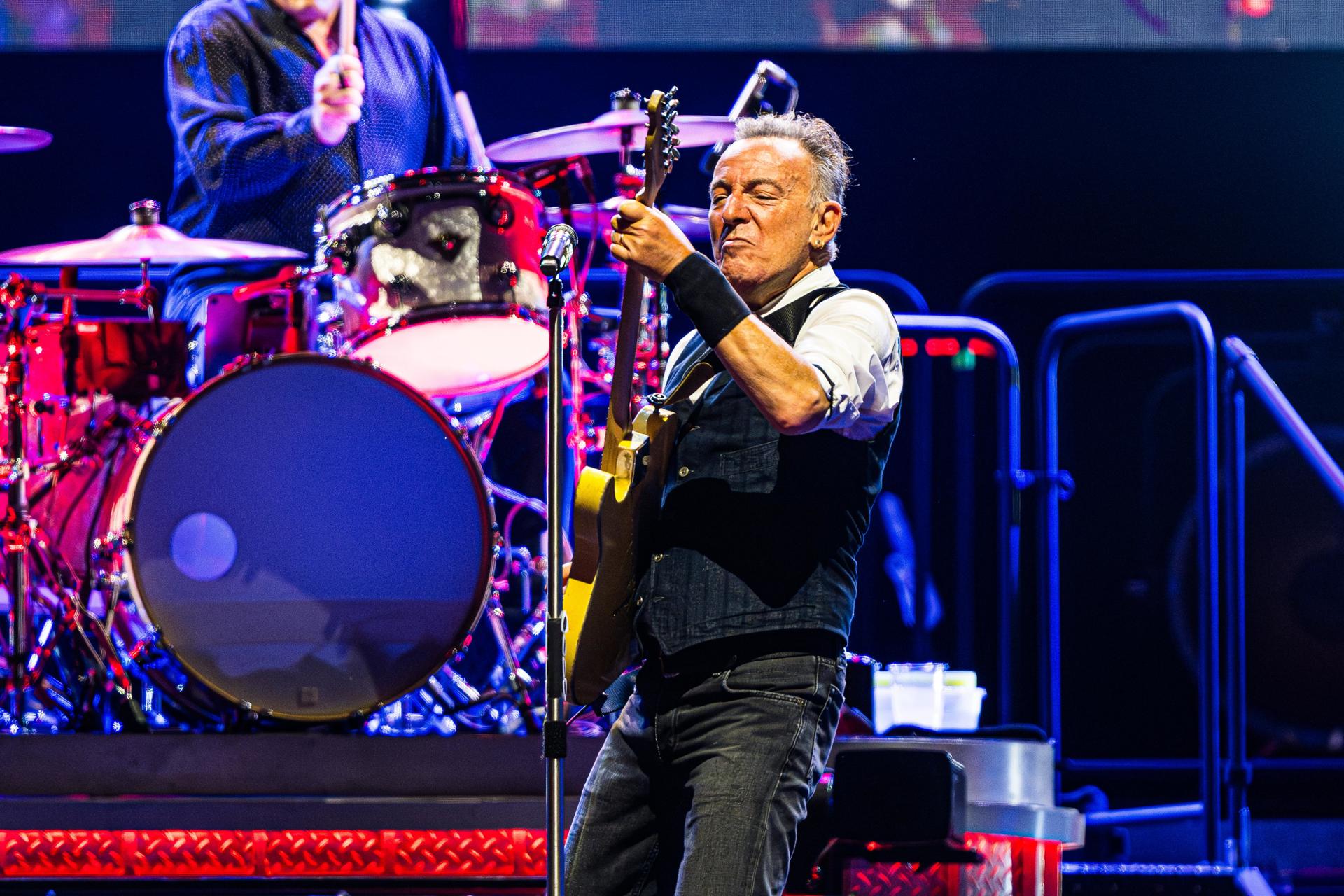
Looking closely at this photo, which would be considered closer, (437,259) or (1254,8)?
(437,259)

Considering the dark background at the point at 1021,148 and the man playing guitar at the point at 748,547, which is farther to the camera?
the dark background at the point at 1021,148

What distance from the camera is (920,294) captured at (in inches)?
234

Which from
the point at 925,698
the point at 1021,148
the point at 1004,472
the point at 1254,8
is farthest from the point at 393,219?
the point at 1254,8

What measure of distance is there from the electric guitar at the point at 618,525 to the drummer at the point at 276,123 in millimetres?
2995

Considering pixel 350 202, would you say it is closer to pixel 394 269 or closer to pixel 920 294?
pixel 394 269

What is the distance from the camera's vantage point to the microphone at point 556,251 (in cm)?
228

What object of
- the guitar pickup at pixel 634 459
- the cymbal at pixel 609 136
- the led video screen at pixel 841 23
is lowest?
the guitar pickup at pixel 634 459

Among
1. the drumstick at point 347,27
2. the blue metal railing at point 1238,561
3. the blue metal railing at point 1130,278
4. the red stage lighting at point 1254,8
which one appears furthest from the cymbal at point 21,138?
the red stage lighting at point 1254,8

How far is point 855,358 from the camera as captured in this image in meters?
2.15

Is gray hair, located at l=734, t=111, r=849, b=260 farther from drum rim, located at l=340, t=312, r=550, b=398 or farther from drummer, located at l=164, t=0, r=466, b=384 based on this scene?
drummer, located at l=164, t=0, r=466, b=384

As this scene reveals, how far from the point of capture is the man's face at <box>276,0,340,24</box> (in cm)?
543

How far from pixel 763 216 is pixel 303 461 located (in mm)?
2064

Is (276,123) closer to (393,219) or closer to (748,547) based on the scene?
(393,219)

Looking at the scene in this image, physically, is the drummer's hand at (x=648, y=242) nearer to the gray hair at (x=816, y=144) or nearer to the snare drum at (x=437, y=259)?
the gray hair at (x=816, y=144)
